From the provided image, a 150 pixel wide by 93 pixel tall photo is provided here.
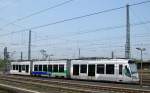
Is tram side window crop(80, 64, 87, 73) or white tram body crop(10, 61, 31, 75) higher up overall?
tram side window crop(80, 64, 87, 73)

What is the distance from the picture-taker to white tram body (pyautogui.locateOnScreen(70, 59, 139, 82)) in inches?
1292

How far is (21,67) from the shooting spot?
54.7 metres

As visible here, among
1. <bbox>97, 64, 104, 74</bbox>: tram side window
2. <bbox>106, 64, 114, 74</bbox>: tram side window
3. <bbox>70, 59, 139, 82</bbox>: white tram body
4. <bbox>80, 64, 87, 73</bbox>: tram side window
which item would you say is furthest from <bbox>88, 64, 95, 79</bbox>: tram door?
<bbox>106, 64, 114, 74</bbox>: tram side window

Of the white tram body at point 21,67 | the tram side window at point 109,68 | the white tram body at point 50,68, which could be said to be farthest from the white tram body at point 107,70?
the white tram body at point 21,67

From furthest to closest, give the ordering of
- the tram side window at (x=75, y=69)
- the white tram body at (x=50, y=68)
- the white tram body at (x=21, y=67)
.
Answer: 1. the white tram body at (x=21, y=67)
2. the white tram body at (x=50, y=68)
3. the tram side window at (x=75, y=69)

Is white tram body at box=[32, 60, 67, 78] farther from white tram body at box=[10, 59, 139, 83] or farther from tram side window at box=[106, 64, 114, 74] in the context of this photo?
tram side window at box=[106, 64, 114, 74]

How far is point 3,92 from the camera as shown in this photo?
921 inches

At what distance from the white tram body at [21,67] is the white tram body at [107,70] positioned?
15135mm

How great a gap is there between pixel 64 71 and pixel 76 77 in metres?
2.71

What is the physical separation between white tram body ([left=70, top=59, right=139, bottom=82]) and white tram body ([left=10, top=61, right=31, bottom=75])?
1513 centimetres

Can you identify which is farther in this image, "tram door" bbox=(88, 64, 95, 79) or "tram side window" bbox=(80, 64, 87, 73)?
"tram side window" bbox=(80, 64, 87, 73)

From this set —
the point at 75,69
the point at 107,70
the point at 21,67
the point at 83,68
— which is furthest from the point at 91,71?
the point at 21,67

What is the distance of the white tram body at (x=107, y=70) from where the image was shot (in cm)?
3281

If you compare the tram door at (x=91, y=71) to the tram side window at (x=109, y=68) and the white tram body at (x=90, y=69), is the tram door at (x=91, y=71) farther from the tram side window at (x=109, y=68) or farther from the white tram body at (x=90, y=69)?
the tram side window at (x=109, y=68)
